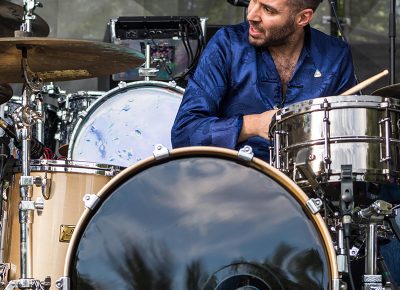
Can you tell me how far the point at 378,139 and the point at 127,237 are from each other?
95cm

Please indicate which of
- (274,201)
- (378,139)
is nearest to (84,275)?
(274,201)

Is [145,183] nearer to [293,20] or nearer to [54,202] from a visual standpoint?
[54,202]

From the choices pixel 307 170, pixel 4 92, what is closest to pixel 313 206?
pixel 307 170

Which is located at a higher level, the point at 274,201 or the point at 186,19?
the point at 186,19

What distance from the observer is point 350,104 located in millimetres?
3227

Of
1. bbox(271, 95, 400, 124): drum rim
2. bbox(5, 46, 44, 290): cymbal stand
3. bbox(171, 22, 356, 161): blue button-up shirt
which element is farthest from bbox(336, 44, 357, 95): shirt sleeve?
bbox(5, 46, 44, 290): cymbal stand

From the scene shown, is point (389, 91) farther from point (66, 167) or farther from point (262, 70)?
point (66, 167)

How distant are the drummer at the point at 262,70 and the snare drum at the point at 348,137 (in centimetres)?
36

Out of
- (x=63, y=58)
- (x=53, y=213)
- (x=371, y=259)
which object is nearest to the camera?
(x=371, y=259)

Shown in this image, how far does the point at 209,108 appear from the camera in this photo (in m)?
3.65

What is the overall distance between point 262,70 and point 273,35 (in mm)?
145

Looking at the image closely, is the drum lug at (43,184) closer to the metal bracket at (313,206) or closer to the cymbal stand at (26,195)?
the cymbal stand at (26,195)

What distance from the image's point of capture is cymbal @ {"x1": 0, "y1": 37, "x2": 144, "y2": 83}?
141 inches

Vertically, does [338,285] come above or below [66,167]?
below
